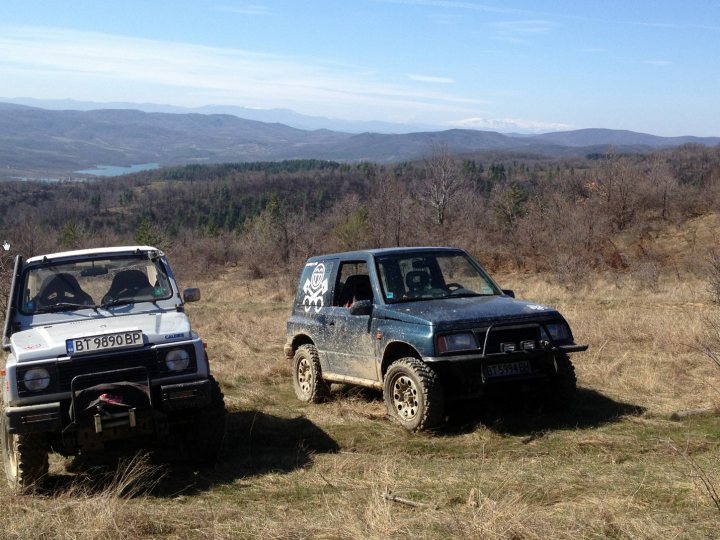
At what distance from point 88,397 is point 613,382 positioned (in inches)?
243

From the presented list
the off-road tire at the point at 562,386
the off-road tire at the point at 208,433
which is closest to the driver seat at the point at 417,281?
the off-road tire at the point at 562,386

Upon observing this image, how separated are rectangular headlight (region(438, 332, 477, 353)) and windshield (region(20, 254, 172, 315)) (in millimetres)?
2802

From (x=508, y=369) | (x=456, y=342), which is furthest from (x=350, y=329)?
(x=508, y=369)

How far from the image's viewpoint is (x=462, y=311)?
7.43m

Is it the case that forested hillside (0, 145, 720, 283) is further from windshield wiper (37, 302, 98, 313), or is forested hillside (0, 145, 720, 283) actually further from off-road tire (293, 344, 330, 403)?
windshield wiper (37, 302, 98, 313)

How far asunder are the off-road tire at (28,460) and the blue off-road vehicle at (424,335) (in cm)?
330

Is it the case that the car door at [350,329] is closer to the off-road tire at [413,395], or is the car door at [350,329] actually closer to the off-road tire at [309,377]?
the off-road tire at [309,377]

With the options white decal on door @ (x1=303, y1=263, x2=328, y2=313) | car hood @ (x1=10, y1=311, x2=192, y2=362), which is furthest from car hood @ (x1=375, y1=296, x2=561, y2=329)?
car hood @ (x1=10, y1=311, x2=192, y2=362)

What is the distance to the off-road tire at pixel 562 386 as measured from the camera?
7.63 m

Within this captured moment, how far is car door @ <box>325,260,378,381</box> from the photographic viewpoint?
26.8 ft

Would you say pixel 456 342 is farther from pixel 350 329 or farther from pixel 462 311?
pixel 350 329

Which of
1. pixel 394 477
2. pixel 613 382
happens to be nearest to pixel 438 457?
pixel 394 477

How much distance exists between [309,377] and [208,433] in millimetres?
3017

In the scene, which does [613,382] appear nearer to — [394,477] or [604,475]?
[604,475]
